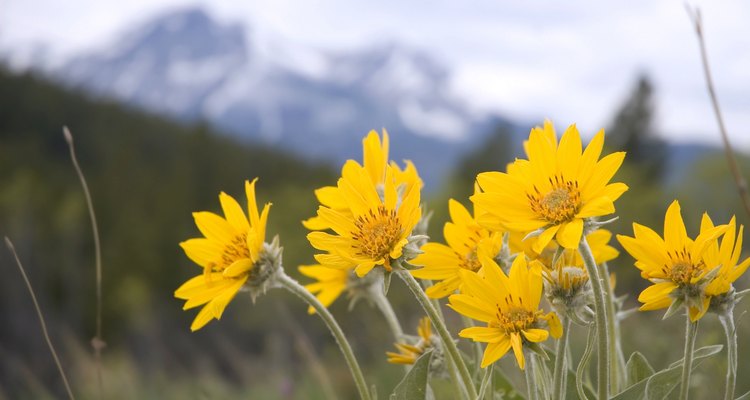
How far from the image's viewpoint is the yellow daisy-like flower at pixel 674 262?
1495 mm

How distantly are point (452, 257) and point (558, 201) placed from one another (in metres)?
0.36

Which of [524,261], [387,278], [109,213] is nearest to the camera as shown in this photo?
[524,261]

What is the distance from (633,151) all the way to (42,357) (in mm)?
32708

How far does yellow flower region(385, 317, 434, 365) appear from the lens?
183 cm

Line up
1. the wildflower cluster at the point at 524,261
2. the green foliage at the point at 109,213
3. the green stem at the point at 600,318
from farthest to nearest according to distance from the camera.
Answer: the green foliage at the point at 109,213, the wildflower cluster at the point at 524,261, the green stem at the point at 600,318

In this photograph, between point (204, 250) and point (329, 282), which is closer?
point (204, 250)

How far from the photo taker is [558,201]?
155 centimetres

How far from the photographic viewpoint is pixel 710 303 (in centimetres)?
153

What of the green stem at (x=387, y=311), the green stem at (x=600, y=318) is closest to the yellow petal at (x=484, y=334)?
the green stem at (x=600, y=318)

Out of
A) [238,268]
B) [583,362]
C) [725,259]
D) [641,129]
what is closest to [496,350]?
[583,362]

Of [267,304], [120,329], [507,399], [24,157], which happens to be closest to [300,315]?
[267,304]

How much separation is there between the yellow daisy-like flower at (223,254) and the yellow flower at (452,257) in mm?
426

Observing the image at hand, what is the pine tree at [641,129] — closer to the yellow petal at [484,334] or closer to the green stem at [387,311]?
the green stem at [387,311]

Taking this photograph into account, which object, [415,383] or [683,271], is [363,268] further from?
[683,271]
